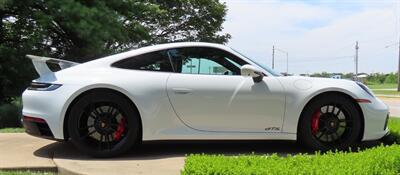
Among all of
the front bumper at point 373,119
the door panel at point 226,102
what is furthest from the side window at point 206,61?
the front bumper at point 373,119

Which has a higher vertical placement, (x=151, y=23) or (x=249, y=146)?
(x=151, y=23)

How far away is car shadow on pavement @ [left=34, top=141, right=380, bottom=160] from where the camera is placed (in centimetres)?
563

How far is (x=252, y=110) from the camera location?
18.3 ft

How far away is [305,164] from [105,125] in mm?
2315

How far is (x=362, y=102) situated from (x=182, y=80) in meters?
2.02

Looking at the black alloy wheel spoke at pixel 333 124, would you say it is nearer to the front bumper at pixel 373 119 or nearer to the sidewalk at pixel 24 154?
the front bumper at pixel 373 119

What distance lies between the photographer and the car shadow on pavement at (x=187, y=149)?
5.63 metres

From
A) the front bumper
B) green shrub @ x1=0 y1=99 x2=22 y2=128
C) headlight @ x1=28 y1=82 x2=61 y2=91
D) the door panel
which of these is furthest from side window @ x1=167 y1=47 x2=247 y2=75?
green shrub @ x1=0 y1=99 x2=22 y2=128

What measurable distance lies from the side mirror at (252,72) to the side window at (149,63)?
79 centimetres

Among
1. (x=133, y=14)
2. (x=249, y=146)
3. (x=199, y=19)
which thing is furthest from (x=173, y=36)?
(x=249, y=146)

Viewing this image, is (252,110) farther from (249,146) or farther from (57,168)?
(57,168)

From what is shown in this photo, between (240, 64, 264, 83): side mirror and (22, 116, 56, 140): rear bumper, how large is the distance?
2129 millimetres

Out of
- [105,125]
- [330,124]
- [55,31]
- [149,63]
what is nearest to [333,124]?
[330,124]

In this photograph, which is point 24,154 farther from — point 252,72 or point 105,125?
point 252,72
